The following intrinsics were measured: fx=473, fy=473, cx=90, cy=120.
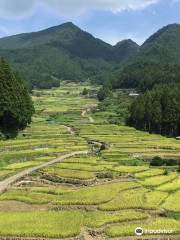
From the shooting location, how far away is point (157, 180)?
163 feet

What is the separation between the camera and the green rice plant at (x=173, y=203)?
38.3 meters

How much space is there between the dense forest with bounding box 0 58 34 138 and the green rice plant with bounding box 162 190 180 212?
4335 centimetres

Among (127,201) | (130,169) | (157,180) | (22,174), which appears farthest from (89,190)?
(130,169)

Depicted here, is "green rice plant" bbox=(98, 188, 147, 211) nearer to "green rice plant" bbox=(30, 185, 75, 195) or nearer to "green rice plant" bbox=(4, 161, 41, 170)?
"green rice plant" bbox=(30, 185, 75, 195)

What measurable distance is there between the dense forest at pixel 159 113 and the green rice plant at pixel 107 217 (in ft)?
233

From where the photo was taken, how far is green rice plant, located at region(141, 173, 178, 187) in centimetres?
4769

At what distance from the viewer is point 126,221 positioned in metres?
35.6

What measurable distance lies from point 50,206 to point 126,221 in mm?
7284

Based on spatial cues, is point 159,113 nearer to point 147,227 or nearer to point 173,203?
point 173,203

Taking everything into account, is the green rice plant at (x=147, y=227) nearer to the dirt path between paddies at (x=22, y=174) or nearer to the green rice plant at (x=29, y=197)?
the green rice plant at (x=29, y=197)

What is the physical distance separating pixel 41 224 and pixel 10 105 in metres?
49.5

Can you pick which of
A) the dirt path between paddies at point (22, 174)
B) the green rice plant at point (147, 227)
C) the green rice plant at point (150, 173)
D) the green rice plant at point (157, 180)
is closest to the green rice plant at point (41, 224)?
the green rice plant at point (147, 227)

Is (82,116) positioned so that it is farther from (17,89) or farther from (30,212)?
(30,212)

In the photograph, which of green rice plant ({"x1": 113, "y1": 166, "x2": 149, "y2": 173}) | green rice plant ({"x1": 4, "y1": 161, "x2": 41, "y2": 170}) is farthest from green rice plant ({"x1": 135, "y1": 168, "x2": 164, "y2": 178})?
green rice plant ({"x1": 4, "y1": 161, "x2": 41, "y2": 170})
